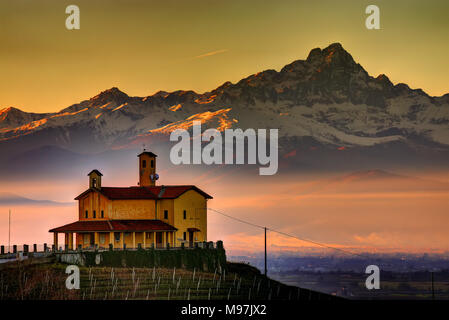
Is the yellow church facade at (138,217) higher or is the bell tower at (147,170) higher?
the bell tower at (147,170)

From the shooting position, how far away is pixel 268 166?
7746 inches

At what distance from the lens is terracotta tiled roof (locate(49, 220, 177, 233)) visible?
102 m

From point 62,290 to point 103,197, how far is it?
29241mm

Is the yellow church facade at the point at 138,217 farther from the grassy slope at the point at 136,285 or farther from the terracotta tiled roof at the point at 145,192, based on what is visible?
the grassy slope at the point at 136,285

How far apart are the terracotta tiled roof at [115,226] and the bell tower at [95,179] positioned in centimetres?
390

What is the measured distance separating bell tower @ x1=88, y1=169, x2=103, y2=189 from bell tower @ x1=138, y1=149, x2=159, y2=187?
21.5 ft

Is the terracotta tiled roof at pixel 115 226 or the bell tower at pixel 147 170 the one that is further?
the bell tower at pixel 147 170

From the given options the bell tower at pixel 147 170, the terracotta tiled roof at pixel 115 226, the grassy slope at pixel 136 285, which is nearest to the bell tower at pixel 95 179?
the terracotta tiled roof at pixel 115 226

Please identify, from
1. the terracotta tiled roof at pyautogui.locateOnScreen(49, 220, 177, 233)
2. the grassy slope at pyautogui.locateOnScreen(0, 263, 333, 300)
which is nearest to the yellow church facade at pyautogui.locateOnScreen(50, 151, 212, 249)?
the terracotta tiled roof at pyautogui.locateOnScreen(49, 220, 177, 233)

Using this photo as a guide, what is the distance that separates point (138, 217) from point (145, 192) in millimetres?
3051

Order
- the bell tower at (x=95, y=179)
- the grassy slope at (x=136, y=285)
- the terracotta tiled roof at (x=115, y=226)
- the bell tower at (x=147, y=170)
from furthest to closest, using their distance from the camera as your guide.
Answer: the bell tower at (x=147, y=170)
the bell tower at (x=95, y=179)
the terracotta tiled roof at (x=115, y=226)
the grassy slope at (x=136, y=285)

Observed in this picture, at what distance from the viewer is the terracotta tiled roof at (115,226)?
10162cm

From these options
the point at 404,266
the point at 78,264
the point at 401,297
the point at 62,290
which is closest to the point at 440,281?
the point at 404,266
